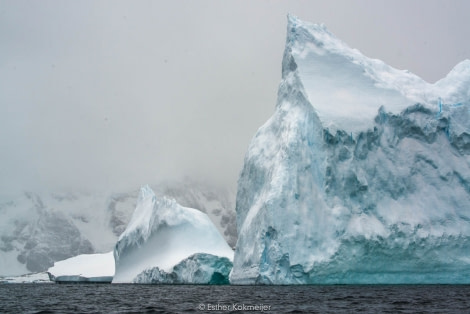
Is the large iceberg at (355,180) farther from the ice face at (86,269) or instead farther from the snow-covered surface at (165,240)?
the ice face at (86,269)

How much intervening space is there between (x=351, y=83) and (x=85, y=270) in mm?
41538

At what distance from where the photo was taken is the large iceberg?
37344 mm

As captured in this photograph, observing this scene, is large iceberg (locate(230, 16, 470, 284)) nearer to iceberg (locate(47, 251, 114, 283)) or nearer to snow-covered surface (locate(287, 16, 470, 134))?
snow-covered surface (locate(287, 16, 470, 134))

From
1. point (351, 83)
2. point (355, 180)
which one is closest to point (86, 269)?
point (351, 83)

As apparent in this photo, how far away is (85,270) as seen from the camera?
72562 millimetres

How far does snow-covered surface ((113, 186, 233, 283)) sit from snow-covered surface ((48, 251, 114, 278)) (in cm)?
1454

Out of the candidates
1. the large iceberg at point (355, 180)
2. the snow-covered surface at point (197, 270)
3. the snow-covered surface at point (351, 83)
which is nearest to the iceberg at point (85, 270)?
the snow-covered surface at point (197, 270)

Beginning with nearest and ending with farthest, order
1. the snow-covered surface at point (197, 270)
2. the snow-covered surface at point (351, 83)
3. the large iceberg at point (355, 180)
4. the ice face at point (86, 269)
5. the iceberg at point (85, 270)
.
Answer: the large iceberg at point (355, 180)
the snow-covered surface at point (351, 83)
the snow-covered surface at point (197, 270)
the iceberg at point (85, 270)
the ice face at point (86, 269)

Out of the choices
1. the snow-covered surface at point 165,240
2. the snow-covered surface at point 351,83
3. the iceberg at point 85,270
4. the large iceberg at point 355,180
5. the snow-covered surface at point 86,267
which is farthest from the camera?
the snow-covered surface at point 86,267

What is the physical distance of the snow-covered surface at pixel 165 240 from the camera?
5009 centimetres

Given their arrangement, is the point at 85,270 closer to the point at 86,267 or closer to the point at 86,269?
the point at 86,269

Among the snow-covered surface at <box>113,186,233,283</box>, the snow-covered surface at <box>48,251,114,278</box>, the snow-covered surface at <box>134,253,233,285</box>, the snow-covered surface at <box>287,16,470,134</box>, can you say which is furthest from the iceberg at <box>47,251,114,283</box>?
the snow-covered surface at <box>287,16,470,134</box>

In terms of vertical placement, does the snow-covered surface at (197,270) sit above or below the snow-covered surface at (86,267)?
below

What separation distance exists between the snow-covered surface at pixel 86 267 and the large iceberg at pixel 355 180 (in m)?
31.2
